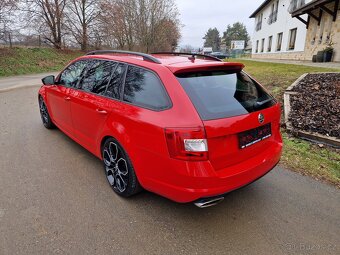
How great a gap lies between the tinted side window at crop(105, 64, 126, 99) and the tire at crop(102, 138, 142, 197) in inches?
21.1

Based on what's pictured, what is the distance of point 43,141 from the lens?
474 cm

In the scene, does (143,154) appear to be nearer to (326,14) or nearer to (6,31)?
(326,14)

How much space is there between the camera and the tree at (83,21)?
2581cm

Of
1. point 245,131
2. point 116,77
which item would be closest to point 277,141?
point 245,131

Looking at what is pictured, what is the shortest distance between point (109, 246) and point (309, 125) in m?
4.23

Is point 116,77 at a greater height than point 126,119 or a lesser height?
greater

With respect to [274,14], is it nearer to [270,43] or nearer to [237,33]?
[270,43]

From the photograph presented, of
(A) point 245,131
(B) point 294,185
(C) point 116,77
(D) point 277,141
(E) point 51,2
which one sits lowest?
(B) point 294,185

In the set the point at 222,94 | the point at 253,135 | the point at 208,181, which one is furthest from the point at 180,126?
the point at 253,135

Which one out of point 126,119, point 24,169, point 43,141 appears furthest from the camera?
point 43,141

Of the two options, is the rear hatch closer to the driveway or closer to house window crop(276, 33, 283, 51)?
the driveway

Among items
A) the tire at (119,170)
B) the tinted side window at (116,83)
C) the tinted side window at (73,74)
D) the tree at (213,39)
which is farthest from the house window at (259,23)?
the tree at (213,39)

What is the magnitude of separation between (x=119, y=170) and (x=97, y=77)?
1.33m

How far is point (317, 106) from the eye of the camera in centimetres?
553
